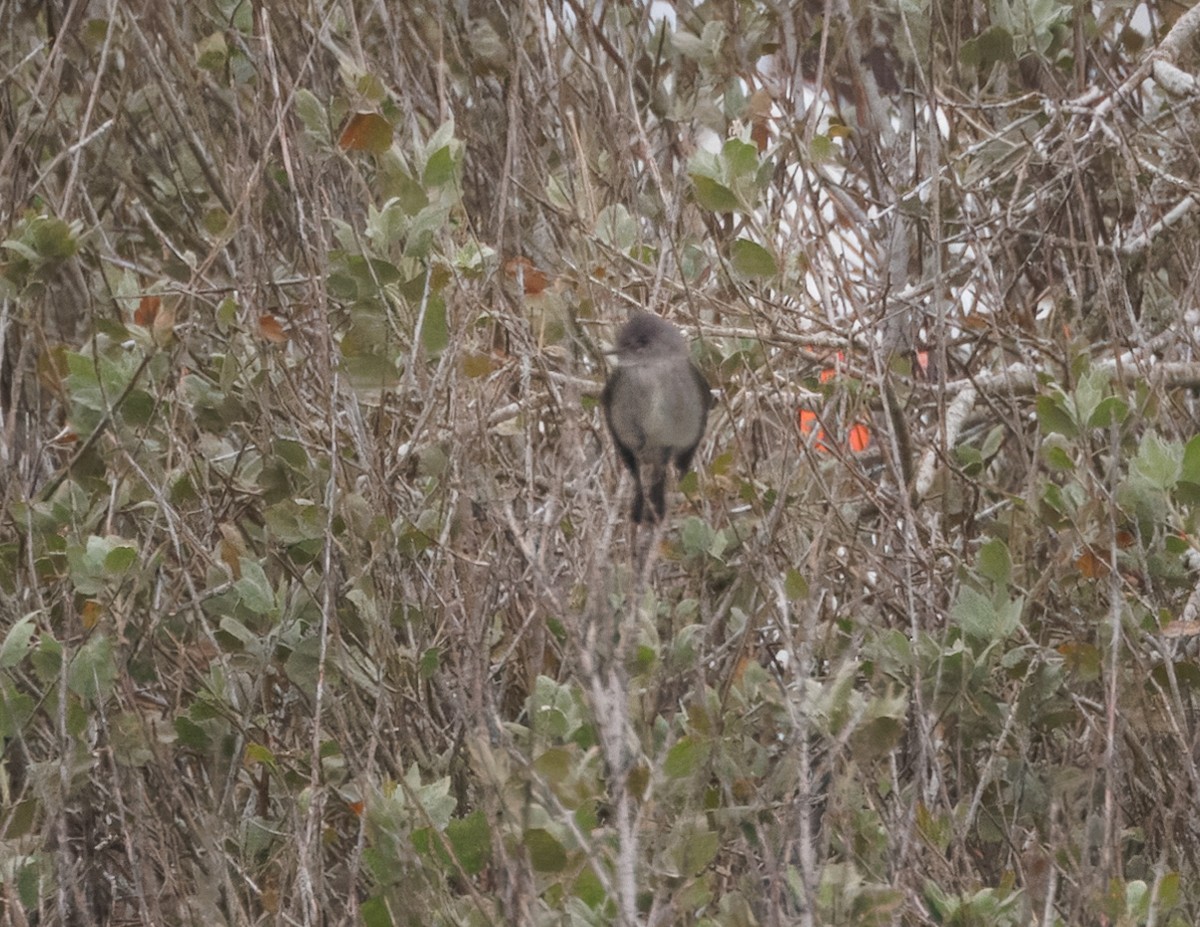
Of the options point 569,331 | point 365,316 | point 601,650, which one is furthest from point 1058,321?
point 601,650

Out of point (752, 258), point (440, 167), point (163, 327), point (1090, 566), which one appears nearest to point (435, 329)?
point (440, 167)

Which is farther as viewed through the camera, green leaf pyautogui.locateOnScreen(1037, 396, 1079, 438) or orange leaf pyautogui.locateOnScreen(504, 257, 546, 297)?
orange leaf pyautogui.locateOnScreen(504, 257, 546, 297)

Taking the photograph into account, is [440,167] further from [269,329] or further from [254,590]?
[254,590]

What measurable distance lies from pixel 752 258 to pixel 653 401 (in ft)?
1.34

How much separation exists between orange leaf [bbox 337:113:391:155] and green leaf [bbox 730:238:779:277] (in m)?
0.70

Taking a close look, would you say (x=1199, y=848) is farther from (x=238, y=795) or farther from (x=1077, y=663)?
(x=238, y=795)

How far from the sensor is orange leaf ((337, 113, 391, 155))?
319cm

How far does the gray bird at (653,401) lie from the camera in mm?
3125

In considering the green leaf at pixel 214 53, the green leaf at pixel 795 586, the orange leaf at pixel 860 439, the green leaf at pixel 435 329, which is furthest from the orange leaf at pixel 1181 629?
the green leaf at pixel 214 53

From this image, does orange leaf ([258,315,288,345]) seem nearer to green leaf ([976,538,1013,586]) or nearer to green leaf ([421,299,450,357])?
green leaf ([421,299,450,357])

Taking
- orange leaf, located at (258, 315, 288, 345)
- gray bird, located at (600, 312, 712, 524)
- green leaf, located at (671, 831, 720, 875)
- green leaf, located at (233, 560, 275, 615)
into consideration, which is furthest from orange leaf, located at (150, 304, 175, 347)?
green leaf, located at (671, 831, 720, 875)

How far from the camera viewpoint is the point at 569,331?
3.19 meters

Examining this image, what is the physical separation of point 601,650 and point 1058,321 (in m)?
2.09

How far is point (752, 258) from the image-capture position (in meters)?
3.35
